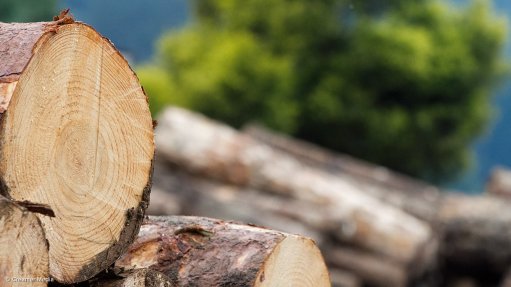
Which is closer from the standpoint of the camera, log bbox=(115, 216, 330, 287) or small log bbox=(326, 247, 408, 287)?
log bbox=(115, 216, 330, 287)

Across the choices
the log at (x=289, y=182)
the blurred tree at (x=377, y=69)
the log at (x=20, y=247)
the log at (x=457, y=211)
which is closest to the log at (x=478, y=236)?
the log at (x=457, y=211)

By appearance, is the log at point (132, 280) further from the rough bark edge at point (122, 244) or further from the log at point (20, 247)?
the log at point (20, 247)

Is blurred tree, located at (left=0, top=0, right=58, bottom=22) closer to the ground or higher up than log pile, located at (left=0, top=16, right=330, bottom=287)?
higher up

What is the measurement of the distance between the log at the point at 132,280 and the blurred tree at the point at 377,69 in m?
16.0

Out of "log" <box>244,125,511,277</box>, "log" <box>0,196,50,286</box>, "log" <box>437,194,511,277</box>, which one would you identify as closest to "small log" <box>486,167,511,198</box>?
A: "log" <box>244,125,511,277</box>

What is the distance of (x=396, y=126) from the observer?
1933cm

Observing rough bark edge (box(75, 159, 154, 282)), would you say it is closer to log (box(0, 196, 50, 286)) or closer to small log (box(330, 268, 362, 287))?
log (box(0, 196, 50, 286))

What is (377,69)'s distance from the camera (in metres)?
19.6

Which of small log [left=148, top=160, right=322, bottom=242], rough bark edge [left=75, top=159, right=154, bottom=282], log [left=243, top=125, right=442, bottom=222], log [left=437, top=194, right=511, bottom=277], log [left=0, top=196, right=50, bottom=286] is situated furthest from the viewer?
log [left=243, top=125, right=442, bottom=222]

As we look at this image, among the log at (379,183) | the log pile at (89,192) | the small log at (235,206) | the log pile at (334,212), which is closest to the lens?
the log pile at (89,192)

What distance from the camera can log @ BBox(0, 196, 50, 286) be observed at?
6.91ft

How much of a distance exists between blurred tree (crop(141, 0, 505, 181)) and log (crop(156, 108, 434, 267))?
10.7m

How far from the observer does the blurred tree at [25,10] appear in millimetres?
4832

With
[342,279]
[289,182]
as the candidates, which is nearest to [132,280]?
[342,279]
